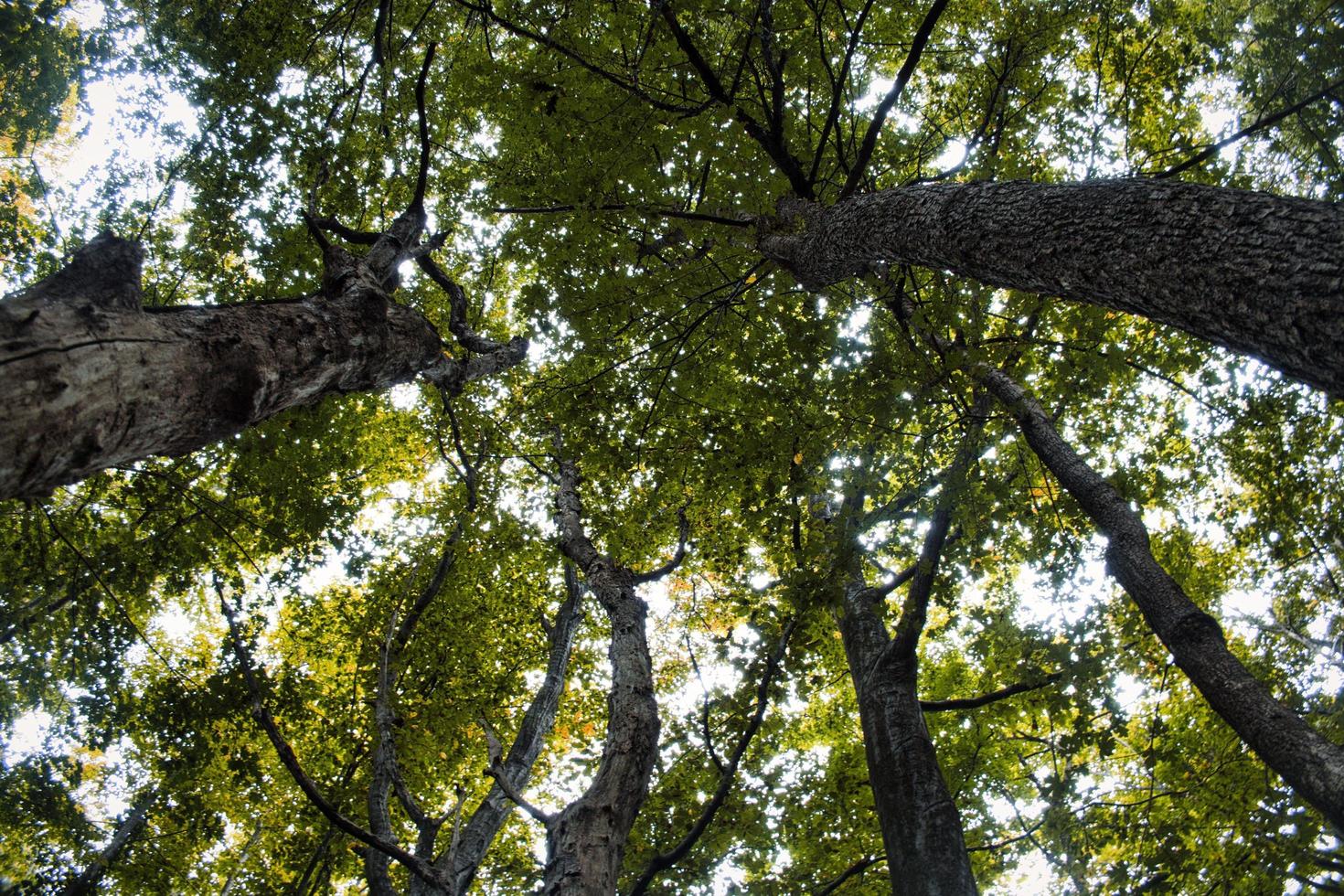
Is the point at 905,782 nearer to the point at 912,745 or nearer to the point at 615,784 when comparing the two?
the point at 912,745

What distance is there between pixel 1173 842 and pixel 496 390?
9032 millimetres

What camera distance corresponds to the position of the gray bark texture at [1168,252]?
1.60 metres

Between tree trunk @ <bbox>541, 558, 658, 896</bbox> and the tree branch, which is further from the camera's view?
the tree branch

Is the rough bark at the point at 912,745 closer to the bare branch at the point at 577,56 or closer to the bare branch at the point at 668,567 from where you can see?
the bare branch at the point at 668,567

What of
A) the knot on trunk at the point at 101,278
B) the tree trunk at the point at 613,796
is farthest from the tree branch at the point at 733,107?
the tree trunk at the point at 613,796

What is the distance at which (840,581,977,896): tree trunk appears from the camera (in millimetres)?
4238

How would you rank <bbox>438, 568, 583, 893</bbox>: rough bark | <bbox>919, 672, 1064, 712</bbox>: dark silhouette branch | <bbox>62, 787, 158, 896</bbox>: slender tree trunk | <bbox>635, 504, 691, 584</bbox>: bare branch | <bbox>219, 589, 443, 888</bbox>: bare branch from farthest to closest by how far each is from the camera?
<bbox>62, 787, 158, 896</bbox>: slender tree trunk < <bbox>635, 504, 691, 584</bbox>: bare branch < <bbox>438, 568, 583, 893</bbox>: rough bark < <bbox>919, 672, 1064, 712</bbox>: dark silhouette branch < <bbox>219, 589, 443, 888</bbox>: bare branch

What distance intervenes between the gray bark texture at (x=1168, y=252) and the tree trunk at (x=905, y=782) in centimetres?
351

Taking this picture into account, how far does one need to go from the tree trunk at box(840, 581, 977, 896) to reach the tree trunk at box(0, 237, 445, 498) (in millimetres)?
4733

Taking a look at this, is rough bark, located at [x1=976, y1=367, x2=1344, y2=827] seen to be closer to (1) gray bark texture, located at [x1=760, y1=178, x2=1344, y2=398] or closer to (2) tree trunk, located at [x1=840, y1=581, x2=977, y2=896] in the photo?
(1) gray bark texture, located at [x1=760, y1=178, x2=1344, y2=398]

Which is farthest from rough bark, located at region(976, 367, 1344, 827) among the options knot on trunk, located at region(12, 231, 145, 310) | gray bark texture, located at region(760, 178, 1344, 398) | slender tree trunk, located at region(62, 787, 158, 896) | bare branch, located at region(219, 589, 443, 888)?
slender tree trunk, located at region(62, 787, 158, 896)

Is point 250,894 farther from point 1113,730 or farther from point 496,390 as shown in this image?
point 1113,730

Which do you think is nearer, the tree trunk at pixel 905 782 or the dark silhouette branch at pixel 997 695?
the tree trunk at pixel 905 782

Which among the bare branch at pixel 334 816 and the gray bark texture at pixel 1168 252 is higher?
the gray bark texture at pixel 1168 252
